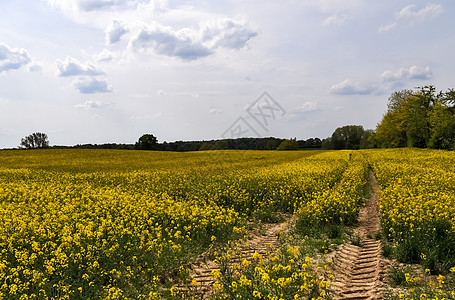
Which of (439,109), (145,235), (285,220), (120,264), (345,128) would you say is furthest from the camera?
(345,128)

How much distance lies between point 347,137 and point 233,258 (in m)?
125

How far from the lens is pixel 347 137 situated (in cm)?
12412

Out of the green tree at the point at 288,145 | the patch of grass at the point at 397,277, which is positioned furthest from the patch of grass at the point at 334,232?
the green tree at the point at 288,145

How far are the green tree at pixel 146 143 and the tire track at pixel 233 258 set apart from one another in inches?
2793

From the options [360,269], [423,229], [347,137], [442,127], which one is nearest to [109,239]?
[360,269]

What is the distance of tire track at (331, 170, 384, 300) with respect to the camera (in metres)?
5.81

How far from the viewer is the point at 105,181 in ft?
65.7

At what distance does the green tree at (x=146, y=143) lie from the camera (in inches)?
3118

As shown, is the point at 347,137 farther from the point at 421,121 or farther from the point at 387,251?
the point at 387,251

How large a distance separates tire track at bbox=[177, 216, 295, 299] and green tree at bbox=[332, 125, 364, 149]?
117m

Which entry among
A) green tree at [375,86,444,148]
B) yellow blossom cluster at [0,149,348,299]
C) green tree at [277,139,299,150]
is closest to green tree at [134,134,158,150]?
green tree at [277,139,299,150]

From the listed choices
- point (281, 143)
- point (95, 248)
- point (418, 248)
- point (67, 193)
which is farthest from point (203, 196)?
point (281, 143)

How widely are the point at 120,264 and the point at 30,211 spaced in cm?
642

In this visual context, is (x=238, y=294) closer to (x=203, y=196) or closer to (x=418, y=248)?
(x=418, y=248)
